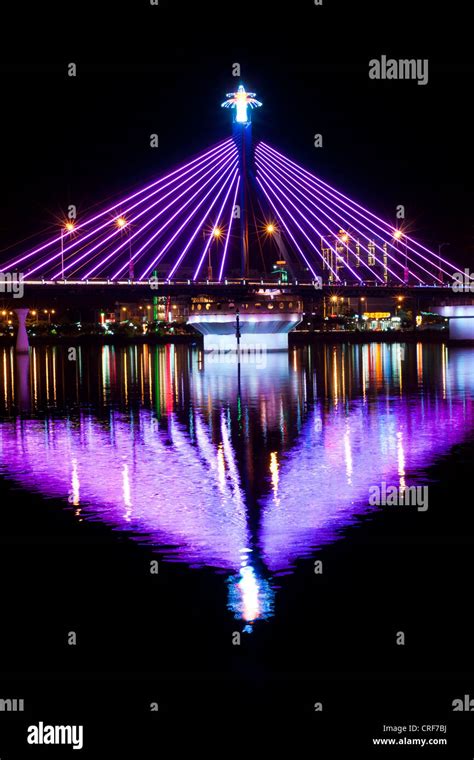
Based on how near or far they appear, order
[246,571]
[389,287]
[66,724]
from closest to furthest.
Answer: [66,724] < [246,571] < [389,287]

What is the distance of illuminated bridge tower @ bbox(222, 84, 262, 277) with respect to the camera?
48406 mm

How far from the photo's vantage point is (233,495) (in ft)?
38.6

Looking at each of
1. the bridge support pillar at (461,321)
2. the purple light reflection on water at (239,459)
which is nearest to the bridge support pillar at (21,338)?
the bridge support pillar at (461,321)

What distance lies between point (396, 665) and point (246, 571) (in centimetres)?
206

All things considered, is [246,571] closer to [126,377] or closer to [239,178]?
[126,377]

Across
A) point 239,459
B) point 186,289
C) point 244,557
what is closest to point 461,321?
point 186,289

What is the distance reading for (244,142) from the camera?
49.1m

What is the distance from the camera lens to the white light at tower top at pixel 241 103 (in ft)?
163

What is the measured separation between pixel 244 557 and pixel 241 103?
4342 cm

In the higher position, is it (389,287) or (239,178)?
(239,178)

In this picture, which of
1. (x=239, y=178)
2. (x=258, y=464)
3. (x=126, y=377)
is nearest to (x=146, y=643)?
(x=258, y=464)

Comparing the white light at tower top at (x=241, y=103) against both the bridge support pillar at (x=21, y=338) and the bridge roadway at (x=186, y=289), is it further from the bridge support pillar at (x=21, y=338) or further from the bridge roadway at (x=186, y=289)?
the bridge support pillar at (x=21, y=338)

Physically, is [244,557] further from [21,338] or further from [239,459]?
[21,338]

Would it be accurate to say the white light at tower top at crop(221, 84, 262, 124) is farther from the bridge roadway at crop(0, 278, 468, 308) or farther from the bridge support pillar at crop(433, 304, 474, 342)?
the bridge support pillar at crop(433, 304, 474, 342)
